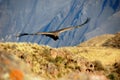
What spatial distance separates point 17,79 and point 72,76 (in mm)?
1400

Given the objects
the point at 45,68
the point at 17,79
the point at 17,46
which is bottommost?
the point at 17,79

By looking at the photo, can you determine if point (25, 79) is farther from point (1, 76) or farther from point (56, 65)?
point (56, 65)

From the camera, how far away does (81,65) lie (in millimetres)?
35812

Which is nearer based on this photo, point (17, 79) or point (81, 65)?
point (17, 79)

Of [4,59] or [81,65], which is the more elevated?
[81,65]

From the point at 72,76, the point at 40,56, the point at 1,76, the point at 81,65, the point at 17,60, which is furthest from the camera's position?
the point at 81,65

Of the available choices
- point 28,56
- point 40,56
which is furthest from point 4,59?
point 40,56

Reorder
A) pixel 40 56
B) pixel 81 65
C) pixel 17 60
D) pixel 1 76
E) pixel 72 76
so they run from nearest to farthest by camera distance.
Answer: pixel 1 76
pixel 17 60
pixel 72 76
pixel 40 56
pixel 81 65

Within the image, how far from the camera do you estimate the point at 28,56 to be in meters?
29.0

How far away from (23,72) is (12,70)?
0.36 feet

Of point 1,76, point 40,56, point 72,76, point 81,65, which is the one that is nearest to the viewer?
point 1,76

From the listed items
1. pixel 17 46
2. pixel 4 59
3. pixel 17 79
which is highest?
pixel 17 46

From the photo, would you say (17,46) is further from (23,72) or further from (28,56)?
(23,72)

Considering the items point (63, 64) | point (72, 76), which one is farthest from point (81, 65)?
point (72, 76)
